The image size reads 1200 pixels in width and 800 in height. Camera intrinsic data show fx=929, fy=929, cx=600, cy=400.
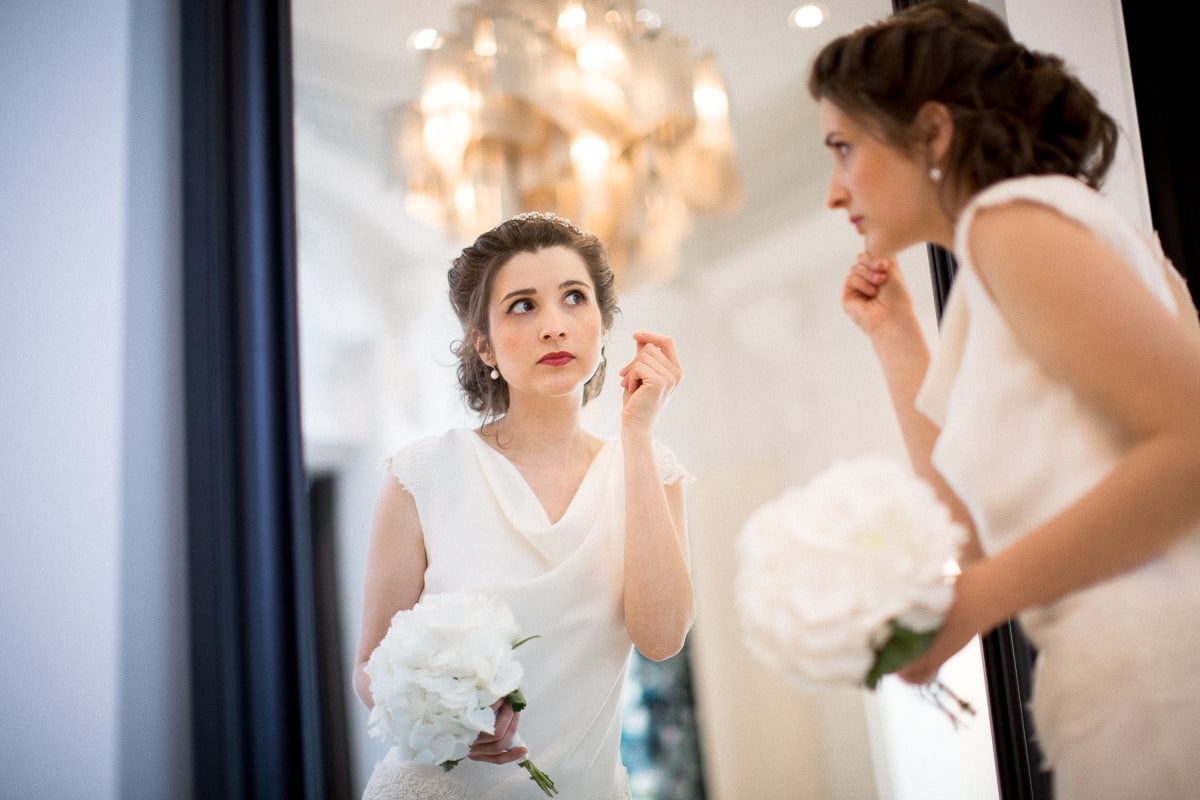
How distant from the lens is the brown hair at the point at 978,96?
1032 mm

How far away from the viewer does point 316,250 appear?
78.7 inches

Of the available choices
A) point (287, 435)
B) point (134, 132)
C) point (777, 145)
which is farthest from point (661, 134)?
point (134, 132)

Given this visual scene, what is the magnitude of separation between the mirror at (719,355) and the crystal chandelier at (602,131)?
56mm

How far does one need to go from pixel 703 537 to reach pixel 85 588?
4.01 feet

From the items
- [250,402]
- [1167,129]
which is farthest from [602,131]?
[1167,129]

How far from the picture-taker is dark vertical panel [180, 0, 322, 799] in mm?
1845

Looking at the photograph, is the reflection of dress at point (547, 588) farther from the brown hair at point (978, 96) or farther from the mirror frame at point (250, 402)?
the brown hair at point (978, 96)

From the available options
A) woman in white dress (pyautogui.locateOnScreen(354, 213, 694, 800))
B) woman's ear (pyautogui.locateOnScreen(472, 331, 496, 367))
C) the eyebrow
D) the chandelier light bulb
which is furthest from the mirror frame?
the eyebrow

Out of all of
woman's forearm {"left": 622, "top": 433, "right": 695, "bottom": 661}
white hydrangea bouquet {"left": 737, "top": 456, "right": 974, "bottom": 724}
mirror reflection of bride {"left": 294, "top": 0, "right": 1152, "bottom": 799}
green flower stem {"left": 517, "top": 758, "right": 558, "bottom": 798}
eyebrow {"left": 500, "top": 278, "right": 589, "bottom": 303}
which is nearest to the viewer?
white hydrangea bouquet {"left": 737, "top": 456, "right": 974, "bottom": 724}

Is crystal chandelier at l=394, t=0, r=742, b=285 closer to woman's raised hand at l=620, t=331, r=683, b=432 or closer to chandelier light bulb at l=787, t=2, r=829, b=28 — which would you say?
chandelier light bulb at l=787, t=2, r=829, b=28

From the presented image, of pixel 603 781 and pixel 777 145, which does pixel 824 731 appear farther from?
pixel 777 145

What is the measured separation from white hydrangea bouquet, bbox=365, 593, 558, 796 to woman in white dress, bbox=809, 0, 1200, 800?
54 cm

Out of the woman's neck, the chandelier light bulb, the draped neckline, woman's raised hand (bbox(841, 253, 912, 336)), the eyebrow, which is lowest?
the draped neckline

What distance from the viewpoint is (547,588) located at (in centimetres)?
148
